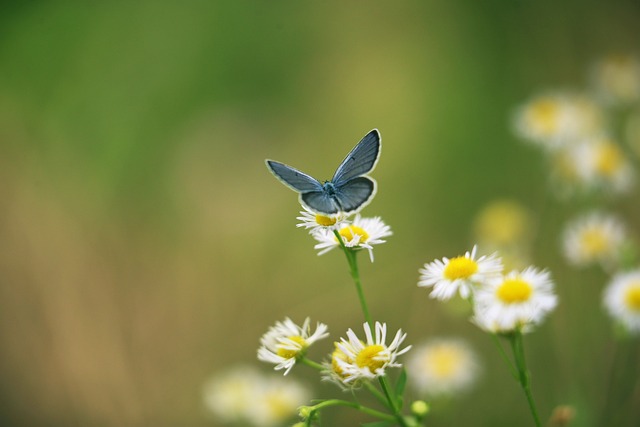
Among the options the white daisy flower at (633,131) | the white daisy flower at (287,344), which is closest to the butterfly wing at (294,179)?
the white daisy flower at (287,344)

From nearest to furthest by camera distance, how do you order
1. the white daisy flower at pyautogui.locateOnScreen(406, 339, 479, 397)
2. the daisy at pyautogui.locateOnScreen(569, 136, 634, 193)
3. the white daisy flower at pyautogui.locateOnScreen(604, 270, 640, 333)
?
1. the white daisy flower at pyautogui.locateOnScreen(604, 270, 640, 333)
2. the white daisy flower at pyautogui.locateOnScreen(406, 339, 479, 397)
3. the daisy at pyautogui.locateOnScreen(569, 136, 634, 193)

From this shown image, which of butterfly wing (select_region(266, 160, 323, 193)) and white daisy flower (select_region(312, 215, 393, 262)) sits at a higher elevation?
butterfly wing (select_region(266, 160, 323, 193))

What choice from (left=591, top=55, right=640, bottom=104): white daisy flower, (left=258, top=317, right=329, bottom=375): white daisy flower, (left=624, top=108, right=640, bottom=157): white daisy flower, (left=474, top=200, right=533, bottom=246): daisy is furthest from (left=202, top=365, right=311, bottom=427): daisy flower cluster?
(left=591, top=55, right=640, bottom=104): white daisy flower

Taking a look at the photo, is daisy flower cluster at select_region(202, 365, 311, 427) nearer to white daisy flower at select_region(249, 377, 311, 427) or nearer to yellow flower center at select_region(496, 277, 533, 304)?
white daisy flower at select_region(249, 377, 311, 427)

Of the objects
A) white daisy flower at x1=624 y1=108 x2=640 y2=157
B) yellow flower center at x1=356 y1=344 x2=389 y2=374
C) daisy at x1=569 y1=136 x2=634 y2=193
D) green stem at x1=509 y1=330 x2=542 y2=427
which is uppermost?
white daisy flower at x1=624 y1=108 x2=640 y2=157

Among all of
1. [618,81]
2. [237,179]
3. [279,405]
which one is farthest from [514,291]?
[237,179]

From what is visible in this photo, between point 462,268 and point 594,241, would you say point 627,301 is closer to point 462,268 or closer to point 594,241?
point 594,241

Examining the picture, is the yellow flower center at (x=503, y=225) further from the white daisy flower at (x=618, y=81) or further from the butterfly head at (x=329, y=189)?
the butterfly head at (x=329, y=189)

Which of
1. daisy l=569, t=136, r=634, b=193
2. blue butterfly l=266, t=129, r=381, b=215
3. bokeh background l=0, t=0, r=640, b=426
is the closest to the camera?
blue butterfly l=266, t=129, r=381, b=215
